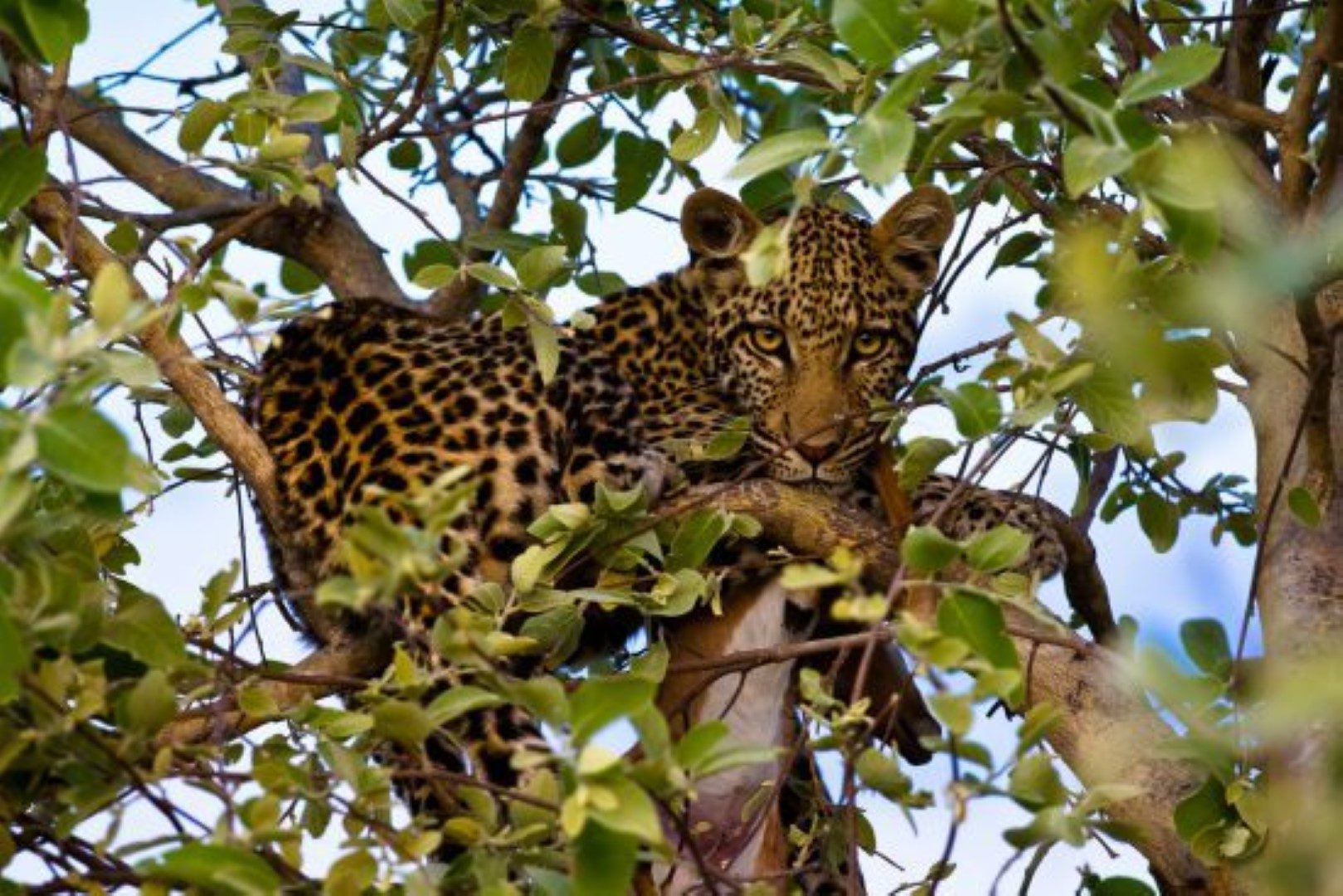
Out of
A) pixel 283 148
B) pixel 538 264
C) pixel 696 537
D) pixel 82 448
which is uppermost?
pixel 283 148

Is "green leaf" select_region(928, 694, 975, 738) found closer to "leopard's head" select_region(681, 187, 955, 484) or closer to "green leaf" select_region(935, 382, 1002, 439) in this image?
"green leaf" select_region(935, 382, 1002, 439)

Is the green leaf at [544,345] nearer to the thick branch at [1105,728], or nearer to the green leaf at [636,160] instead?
the thick branch at [1105,728]

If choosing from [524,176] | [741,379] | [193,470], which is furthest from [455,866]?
[524,176]

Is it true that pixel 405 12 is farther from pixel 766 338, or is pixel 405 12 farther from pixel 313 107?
pixel 766 338

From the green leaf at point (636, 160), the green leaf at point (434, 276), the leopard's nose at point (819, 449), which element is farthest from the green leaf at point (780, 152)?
the green leaf at point (636, 160)

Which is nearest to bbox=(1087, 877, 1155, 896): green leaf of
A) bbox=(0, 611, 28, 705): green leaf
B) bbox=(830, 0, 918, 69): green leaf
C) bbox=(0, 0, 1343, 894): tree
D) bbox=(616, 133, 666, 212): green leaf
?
bbox=(0, 0, 1343, 894): tree

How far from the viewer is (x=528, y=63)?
562cm

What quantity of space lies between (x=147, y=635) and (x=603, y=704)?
91cm

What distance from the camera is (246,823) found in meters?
3.59

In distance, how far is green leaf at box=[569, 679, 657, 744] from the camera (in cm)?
337

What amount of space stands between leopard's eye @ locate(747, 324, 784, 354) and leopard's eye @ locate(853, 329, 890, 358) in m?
0.24

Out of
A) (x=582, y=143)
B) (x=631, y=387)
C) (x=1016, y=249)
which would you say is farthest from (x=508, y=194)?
(x=1016, y=249)

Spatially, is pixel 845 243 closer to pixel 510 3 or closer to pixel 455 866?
pixel 510 3

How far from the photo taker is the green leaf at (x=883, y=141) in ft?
11.3
